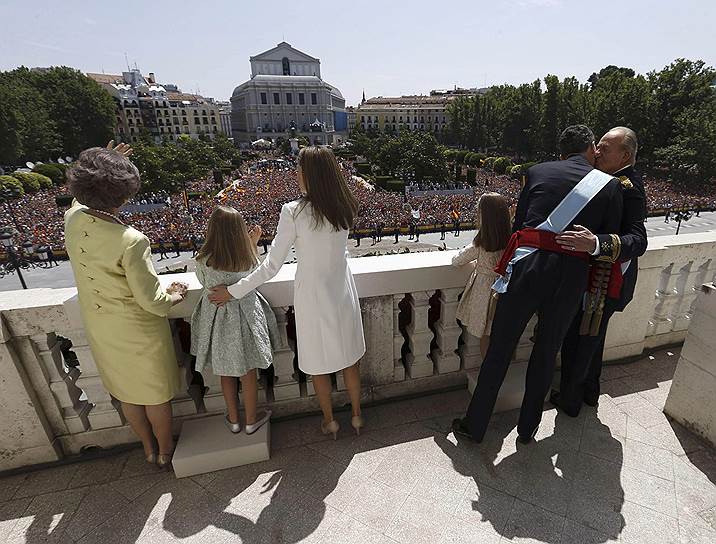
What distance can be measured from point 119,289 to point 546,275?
221 centimetres

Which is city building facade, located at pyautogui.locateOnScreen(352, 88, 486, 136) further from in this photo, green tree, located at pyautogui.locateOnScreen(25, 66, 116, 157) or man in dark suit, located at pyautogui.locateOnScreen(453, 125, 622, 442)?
man in dark suit, located at pyautogui.locateOnScreen(453, 125, 622, 442)

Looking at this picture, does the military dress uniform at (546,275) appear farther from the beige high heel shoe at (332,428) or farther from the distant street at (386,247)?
the distant street at (386,247)

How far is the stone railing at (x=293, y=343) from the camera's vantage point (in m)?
2.29

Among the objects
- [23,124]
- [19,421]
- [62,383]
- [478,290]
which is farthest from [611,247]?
[23,124]

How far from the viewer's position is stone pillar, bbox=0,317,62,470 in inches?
87.6

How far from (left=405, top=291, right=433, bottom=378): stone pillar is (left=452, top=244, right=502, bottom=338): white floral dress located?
270 mm

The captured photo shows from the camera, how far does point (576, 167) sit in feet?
6.84

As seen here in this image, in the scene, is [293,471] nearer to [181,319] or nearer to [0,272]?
[181,319]

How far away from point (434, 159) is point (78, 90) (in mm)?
48554

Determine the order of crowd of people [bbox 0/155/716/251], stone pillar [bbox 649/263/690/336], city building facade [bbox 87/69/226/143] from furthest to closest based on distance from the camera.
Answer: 1. city building facade [bbox 87/69/226/143]
2. crowd of people [bbox 0/155/716/251]
3. stone pillar [bbox 649/263/690/336]

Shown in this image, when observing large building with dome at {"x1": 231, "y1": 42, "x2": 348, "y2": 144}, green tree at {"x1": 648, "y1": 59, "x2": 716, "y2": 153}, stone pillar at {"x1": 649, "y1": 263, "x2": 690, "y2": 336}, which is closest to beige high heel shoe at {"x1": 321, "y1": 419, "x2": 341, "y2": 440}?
stone pillar at {"x1": 649, "y1": 263, "x2": 690, "y2": 336}

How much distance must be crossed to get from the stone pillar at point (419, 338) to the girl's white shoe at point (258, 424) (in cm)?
110

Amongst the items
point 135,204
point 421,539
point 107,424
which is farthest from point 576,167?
point 135,204

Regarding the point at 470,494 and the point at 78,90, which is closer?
the point at 470,494
